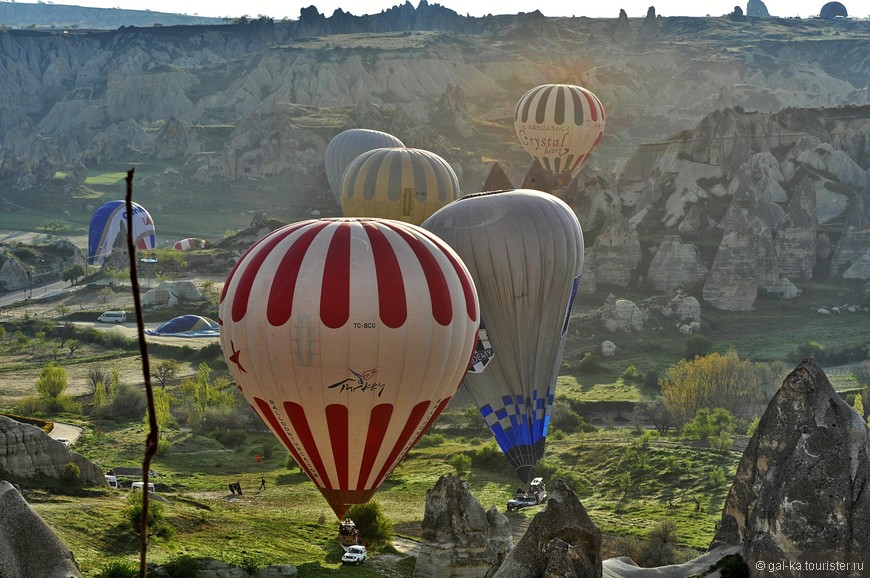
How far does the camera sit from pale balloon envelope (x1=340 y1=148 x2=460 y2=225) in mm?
75125

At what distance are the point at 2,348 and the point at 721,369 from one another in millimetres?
41667

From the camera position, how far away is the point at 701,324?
9062 centimetres

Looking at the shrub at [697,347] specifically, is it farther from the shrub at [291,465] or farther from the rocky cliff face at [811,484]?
the rocky cliff face at [811,484]

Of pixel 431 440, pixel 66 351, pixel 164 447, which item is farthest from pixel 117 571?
pixel 66 351

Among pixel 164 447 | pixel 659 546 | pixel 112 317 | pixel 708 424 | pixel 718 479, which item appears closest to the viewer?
pixel 659 546

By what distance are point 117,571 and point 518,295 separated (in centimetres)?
2287

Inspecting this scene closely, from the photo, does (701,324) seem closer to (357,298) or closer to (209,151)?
(357,298)

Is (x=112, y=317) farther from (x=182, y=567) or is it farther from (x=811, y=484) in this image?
(x=811, y=484)

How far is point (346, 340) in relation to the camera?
3825 centimetres

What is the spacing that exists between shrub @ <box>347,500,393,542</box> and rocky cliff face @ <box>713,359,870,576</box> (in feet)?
52.8

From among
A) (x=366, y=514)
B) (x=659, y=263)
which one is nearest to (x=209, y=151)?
(x=659, y=263)

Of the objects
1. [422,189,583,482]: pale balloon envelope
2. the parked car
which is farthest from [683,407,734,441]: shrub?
the parked car

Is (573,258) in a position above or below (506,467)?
above

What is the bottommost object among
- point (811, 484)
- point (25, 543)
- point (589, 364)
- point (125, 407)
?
point (589, 364)
